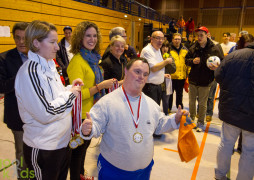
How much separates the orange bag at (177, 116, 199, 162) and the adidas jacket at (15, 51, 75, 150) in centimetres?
80

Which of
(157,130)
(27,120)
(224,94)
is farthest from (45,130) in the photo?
(224,94)

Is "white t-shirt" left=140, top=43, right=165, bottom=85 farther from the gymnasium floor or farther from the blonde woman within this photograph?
the blonde woman

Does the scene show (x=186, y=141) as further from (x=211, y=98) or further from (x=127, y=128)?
(x=211, y=98)

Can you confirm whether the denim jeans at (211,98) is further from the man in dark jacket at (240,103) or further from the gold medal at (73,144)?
the gold medal at (73,144)

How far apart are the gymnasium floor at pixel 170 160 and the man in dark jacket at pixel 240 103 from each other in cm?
56

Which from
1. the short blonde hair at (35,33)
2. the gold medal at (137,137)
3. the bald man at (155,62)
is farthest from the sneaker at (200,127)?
the short blonde hair at (35,33)

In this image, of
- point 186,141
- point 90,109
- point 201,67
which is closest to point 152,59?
point 201,67

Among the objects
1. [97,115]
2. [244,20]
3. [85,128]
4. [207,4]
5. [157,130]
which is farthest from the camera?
[207,4]

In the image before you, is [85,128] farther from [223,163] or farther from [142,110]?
[223,163]

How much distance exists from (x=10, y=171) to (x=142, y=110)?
1.97 m

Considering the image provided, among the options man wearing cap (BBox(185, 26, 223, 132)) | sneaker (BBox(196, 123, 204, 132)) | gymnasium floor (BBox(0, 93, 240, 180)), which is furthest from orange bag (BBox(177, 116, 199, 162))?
sneaker (BBox(196, 123, 204, 132))

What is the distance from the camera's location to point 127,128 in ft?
3.96

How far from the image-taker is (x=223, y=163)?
201cm

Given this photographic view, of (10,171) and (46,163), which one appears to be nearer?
(46,163)
